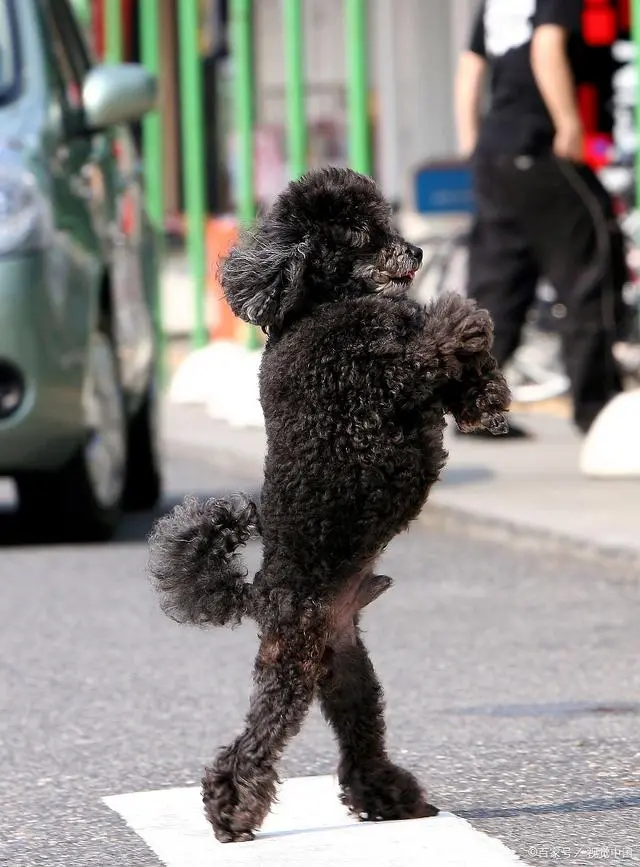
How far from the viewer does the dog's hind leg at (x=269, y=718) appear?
13.3 feet

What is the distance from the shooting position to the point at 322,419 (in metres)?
4.05

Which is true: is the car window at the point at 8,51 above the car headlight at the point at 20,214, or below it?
above

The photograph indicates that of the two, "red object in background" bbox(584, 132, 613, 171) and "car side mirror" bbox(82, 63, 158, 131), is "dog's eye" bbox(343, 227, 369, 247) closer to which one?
"car side mirror" bbox(82, 63, 158, 131)

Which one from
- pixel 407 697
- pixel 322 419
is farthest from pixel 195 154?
pixel 322 419

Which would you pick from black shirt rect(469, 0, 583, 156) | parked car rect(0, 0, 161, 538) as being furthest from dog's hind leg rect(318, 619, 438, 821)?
black shirt rect(469, 0, 583, 156)

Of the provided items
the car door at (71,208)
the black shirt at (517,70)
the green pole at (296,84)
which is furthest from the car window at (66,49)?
the green pole at (296,84)

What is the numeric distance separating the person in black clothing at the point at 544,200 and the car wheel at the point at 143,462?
156cm

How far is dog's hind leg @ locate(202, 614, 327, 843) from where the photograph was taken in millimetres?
4059

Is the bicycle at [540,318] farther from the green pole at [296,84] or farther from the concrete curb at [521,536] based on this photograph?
the concrete curb at [521,536]

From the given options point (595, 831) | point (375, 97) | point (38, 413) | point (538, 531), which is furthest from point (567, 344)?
point (375, 97)

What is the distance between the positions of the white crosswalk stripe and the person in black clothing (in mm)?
5748

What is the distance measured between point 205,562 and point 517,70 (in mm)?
6899

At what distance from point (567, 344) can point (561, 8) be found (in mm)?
1519

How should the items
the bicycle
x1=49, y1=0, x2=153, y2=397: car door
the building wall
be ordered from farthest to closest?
the building wall, the bicycle, x1=49, y1=0, x2=153, y2=397: car door
